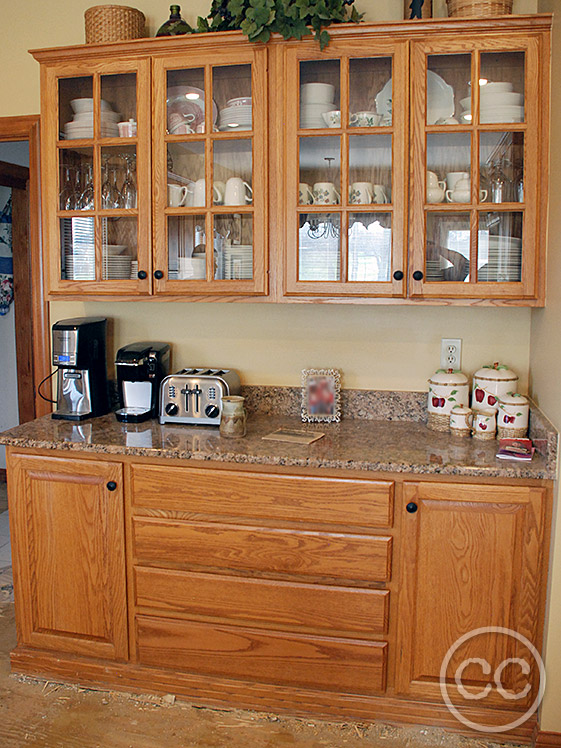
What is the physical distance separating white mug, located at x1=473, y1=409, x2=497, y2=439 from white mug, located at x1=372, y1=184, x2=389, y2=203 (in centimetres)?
79

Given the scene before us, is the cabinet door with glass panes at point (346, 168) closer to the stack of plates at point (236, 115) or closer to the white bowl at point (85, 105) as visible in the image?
the stack of plates at point (236, 115)

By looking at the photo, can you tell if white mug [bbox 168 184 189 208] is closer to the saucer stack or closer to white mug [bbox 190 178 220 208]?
white mug [bbox 190 178 220 208]

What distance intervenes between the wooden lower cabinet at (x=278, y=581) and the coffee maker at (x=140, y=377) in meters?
0.41

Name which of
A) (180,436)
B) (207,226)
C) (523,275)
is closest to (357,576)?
(180,436)

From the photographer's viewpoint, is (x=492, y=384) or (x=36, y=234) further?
(x=36, y=234)

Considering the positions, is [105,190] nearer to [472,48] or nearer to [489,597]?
[472,48]

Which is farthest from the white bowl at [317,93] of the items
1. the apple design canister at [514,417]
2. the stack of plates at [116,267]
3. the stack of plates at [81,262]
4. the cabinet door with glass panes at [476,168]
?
the apple design canister at [514,417]

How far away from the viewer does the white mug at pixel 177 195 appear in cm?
240

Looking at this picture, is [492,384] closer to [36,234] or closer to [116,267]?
[116,267]

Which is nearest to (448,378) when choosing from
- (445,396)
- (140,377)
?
(445,396)

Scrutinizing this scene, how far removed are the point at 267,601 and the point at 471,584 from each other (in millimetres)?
645

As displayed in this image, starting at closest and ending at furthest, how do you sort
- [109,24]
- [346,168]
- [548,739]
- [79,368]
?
[548,739] < [346,168] < [109,24] < [79,368]

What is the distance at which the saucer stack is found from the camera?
2.27 metres

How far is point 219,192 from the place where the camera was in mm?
2367
